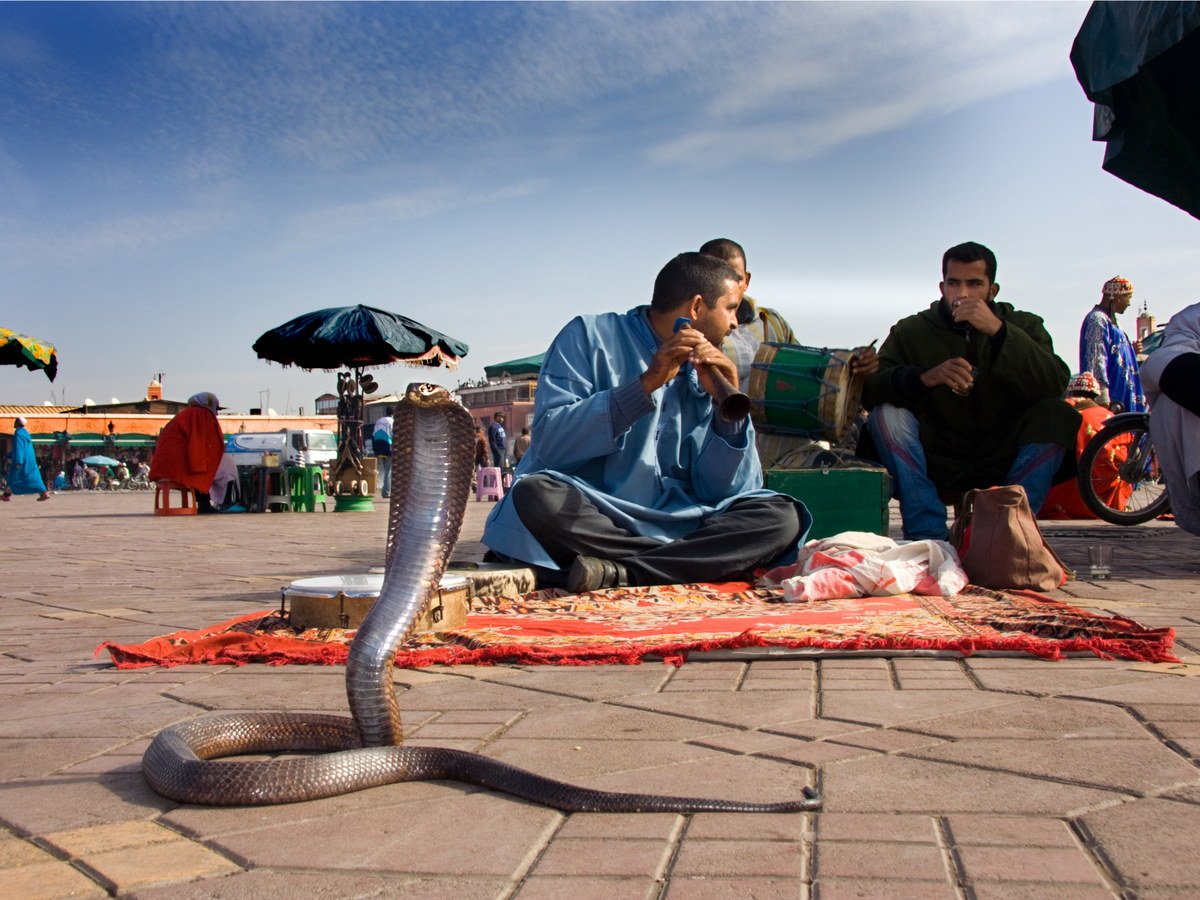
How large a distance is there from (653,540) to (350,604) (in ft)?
4.11

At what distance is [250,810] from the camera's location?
1.61 meters

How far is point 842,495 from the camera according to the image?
15.6ft

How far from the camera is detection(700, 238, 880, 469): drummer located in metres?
4.87

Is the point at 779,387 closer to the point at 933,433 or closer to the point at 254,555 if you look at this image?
the point at 933,433

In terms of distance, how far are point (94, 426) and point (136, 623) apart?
1354 inches

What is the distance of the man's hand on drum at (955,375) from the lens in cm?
457

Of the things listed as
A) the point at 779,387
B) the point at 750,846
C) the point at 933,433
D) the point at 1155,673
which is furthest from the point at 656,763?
the point at 933,433

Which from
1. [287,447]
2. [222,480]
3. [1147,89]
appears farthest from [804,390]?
[287,447]

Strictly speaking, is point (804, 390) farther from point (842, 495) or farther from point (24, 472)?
point (24, 472)

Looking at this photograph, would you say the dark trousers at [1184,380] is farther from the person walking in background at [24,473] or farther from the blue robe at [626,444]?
the person walking in background at [24,473]

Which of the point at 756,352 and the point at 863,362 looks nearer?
the point at 863,362

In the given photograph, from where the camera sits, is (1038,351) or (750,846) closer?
(750,846)

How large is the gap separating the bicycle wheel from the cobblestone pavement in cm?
341

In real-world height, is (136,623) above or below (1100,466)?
below
